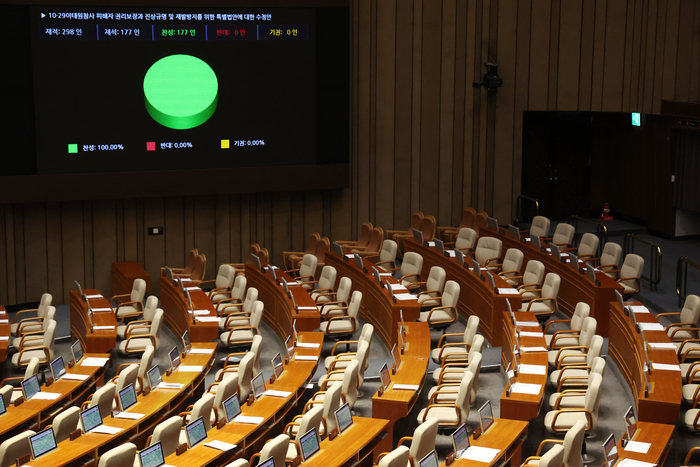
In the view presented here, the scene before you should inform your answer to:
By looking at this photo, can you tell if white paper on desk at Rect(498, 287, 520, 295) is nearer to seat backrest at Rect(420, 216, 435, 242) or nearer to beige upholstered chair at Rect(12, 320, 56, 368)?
seat backrest at Rect(420, 216, 435, 242)

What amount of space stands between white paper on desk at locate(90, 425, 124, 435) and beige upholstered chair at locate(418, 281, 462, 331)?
3.96m

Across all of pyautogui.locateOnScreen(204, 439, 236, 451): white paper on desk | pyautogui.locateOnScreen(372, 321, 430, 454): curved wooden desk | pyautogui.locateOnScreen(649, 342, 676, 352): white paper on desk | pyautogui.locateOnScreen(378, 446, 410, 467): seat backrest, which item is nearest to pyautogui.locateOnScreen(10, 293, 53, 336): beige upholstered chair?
pyautogui.locateOnScreen(372, 321, 430, 454): curved wooden desk

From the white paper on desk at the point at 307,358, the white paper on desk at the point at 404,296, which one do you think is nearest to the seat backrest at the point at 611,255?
the white paper on desk at the point at 404,296

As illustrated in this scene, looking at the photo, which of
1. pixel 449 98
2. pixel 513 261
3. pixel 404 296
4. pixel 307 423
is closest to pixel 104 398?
pixel 307 423

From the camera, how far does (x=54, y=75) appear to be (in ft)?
38.4

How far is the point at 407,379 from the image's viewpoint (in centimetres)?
812

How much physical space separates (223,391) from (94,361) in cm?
219

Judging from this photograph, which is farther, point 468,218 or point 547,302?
point 468,218

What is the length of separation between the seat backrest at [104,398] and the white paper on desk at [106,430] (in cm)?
38

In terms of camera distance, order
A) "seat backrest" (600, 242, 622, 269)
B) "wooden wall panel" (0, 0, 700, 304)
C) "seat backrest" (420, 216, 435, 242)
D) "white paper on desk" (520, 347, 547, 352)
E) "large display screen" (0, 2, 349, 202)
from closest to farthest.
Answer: "white paper on desk" (520, 347, 547, 352), "seat backrest" (600, 242, 622, 269), "large display screen" (0, 2, 349, 202), "seat backrest" (420, 216, 435, 242), "wooden wall panel" (0, 0, 700, 304)

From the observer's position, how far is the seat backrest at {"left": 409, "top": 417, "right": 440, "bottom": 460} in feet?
21.4

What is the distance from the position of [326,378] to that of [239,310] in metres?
2.80

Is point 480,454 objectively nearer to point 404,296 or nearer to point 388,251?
point 404,296

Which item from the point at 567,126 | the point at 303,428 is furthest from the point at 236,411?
the point at 567,126
